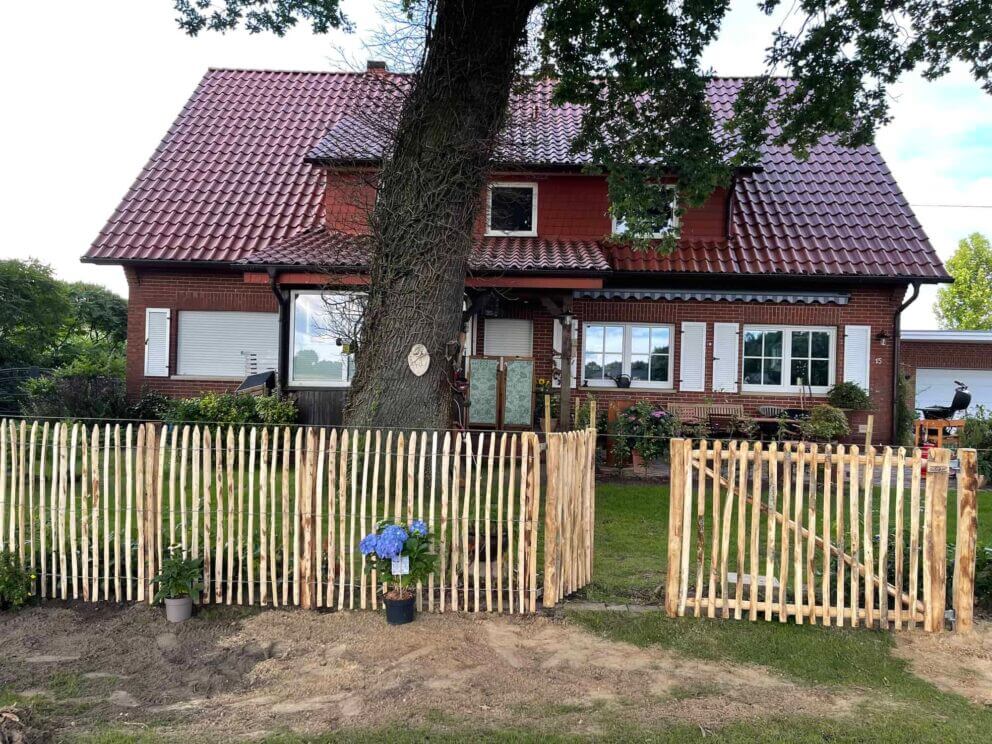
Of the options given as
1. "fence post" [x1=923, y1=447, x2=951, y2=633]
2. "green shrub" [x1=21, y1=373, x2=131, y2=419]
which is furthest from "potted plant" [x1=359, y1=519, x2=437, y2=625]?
"green shrub" [x1=21, y1=373, x2=131, y2=419]

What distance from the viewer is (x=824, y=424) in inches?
525

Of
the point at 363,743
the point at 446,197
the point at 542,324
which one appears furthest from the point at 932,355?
the point at 363,743


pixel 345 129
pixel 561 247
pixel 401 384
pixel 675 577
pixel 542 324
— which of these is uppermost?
pixel 345 129

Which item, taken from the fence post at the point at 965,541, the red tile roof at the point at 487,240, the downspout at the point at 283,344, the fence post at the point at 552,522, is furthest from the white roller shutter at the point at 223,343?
the fence post at the point at 965,541

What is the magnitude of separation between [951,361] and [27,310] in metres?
29.4

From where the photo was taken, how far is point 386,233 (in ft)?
27.3

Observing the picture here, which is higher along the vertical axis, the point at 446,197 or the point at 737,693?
the point at 446,197

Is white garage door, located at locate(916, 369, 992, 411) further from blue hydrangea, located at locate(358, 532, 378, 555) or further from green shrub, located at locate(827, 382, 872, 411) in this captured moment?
blue hydrangea, located at locate(358, 532, 378, 555)

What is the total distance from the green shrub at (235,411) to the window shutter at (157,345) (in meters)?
3.11

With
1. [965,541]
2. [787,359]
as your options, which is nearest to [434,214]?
[965,541]

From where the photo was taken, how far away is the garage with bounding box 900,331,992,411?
24.9 metres

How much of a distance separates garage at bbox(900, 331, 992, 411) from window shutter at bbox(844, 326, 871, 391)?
1176 cm

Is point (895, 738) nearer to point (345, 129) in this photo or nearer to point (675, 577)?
point (675, 577)

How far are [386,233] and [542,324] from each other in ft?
22.9
